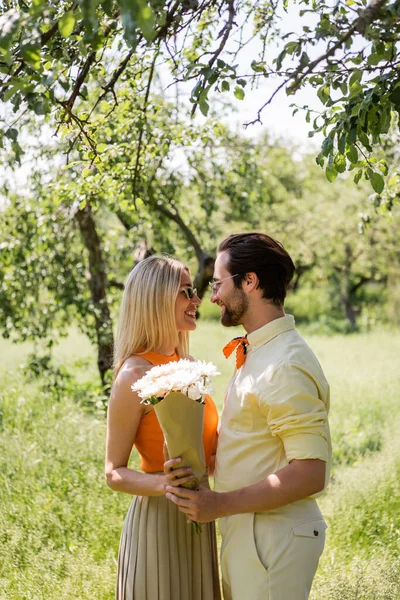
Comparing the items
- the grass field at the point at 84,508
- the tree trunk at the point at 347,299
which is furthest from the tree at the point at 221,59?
the tree trunk at the point at 347,299

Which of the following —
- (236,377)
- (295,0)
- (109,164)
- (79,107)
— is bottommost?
(236,377)

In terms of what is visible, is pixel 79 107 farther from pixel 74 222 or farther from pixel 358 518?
pixel 358 518

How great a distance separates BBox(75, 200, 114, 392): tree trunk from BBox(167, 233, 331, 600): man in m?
5.60

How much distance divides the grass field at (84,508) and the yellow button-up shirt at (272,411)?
1.80m

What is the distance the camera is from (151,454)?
2928 millimetres

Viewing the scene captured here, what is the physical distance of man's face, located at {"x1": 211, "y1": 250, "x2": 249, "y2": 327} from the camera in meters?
2.80

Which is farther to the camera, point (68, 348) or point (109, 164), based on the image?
point (68, 348)

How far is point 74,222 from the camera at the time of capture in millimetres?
8906

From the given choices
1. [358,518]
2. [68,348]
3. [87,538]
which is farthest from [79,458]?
[68,348]

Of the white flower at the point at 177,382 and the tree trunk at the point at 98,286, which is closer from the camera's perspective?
the white flower at the point at 177,382

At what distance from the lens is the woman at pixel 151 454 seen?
2.79 meters

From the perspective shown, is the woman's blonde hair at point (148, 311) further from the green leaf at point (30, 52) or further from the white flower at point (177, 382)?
the green leaf at point (30, 52)

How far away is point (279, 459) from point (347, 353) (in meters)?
15.4

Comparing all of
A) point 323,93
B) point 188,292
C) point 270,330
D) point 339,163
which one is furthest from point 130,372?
point 323,93
